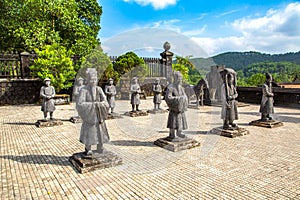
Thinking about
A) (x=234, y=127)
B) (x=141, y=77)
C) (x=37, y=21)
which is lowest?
(x=234, y=127)

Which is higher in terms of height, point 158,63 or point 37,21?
point 37,21

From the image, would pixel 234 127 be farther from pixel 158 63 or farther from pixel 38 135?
pixel 158 63

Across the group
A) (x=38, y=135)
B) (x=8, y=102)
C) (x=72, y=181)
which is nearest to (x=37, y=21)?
(x=8, y=102)

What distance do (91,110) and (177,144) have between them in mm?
2706

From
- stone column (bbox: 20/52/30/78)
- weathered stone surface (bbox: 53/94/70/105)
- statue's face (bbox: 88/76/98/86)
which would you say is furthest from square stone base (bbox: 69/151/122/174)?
stone column (bbox: 20/52/30/78)

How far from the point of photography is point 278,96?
16.4 metres

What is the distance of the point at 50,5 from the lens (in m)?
18.9

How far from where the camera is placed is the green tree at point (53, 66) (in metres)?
16.5

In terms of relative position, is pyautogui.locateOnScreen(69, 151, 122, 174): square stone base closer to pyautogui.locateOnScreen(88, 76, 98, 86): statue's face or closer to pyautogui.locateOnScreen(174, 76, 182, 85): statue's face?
pyautogui.locateOnScreen(88, 76, 98, 86): statue's face

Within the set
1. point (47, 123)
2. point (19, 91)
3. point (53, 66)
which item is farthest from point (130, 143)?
point (19, 91)

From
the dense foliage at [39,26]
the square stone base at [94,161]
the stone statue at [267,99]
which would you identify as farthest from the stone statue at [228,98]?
the dense foliage at [39,26]

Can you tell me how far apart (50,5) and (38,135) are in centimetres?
1404

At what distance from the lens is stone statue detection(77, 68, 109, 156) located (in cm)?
546

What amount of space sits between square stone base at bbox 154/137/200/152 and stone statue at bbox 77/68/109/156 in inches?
81.7
